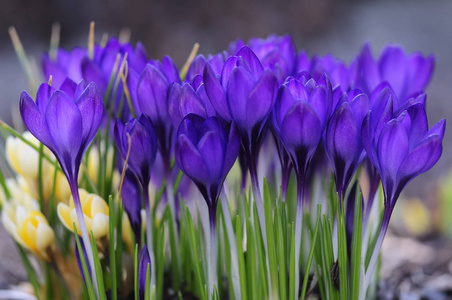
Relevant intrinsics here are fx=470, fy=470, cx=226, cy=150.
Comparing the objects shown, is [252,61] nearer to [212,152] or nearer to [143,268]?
[212,152]

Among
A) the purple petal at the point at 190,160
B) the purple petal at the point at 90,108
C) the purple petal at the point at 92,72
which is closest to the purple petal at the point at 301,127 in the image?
the purple petal at the point at 190,160

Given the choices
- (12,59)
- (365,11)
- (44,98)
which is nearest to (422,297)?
(44,98)

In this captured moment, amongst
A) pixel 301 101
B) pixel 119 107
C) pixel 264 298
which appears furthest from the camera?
pixel 119 107

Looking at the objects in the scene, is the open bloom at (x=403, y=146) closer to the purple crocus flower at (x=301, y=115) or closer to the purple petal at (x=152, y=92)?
the purple crocus flower at (x=301, y=115)

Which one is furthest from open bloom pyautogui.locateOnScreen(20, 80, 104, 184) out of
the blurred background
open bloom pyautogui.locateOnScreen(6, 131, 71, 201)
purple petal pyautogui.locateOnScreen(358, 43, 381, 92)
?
the blurred background

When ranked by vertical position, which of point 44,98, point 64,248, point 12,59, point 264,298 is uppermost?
point 12,59

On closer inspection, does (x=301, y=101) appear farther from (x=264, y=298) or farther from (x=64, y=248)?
(x=64, y=248)

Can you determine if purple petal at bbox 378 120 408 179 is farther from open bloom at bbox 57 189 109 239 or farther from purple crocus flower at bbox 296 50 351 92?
open bloom at bbox 57 189 109 239
